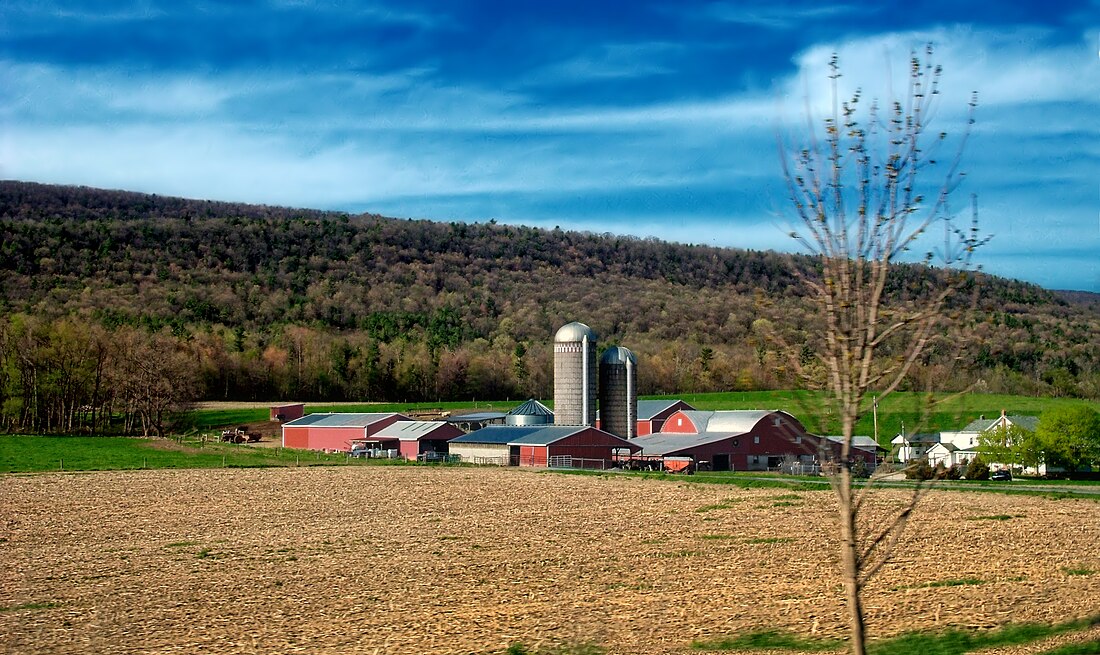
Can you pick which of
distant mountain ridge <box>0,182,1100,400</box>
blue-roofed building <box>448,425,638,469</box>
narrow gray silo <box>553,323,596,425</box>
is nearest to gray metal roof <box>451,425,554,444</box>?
blue-roofed building <box>448,425,638,469</box>

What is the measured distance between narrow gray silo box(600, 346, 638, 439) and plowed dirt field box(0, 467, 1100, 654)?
29.0 m

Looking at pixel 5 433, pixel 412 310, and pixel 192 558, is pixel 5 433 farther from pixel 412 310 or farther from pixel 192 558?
pixel 412 310

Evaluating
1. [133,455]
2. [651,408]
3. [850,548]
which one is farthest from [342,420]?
[850,548]

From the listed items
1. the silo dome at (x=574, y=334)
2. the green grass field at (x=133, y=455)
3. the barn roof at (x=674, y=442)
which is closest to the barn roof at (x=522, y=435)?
the barn roof at (x=674, y=442)

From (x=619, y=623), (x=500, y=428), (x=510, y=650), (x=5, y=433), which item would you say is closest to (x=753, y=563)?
(x=619, y=623)

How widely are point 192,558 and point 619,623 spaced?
12.0 meters

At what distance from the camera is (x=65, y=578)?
2130 centimetres

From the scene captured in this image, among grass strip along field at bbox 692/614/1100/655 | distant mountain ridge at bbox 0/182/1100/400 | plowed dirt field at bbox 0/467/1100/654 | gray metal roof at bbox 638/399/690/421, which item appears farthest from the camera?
distant mountain ridge at bbox 0/182/1100/400

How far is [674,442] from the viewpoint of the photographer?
62438 millimetres

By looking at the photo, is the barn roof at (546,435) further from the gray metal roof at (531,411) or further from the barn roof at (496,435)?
the gray metal roof at (531,411)

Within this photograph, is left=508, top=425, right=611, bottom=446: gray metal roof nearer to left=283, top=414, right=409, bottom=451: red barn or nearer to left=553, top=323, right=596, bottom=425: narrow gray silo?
left=553, top=323, right=596, bottom=425: narrow gray silo

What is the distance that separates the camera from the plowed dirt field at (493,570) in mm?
15641

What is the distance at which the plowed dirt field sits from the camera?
15.6 meters

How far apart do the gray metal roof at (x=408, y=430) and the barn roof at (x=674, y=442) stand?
12.9 meters
